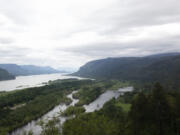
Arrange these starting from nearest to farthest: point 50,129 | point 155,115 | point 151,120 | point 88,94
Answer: point 155,115 < point 151,120 < point 50,129 < point 88,94

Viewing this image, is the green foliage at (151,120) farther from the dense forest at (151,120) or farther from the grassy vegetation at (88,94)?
the grassy vegetation at (88,94)

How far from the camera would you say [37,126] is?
38.0m

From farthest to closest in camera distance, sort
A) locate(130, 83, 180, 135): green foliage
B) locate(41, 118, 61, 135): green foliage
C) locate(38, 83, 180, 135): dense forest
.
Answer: locate(41, 118, 61, 135): green foliage → locate(130, 83, 180, 135): green foliage → locate(38, 83, 180, 135): dense forest

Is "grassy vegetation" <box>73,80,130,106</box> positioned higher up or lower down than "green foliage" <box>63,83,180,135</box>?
lower down

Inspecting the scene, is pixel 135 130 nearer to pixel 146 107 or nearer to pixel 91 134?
pixel 146 107

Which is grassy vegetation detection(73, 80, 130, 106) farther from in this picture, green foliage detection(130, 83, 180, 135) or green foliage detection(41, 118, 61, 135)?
green foliage detection(130, 83, 180, 135)

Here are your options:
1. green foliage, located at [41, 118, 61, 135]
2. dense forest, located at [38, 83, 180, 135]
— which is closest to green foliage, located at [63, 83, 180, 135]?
dense forest, located at [38, 83, 180, 135]

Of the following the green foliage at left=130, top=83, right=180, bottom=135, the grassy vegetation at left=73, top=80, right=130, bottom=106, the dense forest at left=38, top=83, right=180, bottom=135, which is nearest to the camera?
the dense forest at left=38, top=83, right=180, bottom=135

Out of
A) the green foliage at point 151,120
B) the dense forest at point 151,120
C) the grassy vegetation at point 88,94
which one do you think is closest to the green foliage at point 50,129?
the dense forest at point 151,120

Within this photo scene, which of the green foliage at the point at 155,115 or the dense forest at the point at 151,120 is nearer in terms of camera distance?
the dense forest at the point at 151,120

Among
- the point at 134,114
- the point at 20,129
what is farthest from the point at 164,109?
the point at 20,129

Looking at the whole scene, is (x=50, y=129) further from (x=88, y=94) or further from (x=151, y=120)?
(x=88, y=94)

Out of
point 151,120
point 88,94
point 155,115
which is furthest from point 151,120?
point 88,94

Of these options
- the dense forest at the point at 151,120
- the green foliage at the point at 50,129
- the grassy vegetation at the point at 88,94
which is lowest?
the grassy vegetation at the point at 88,94
